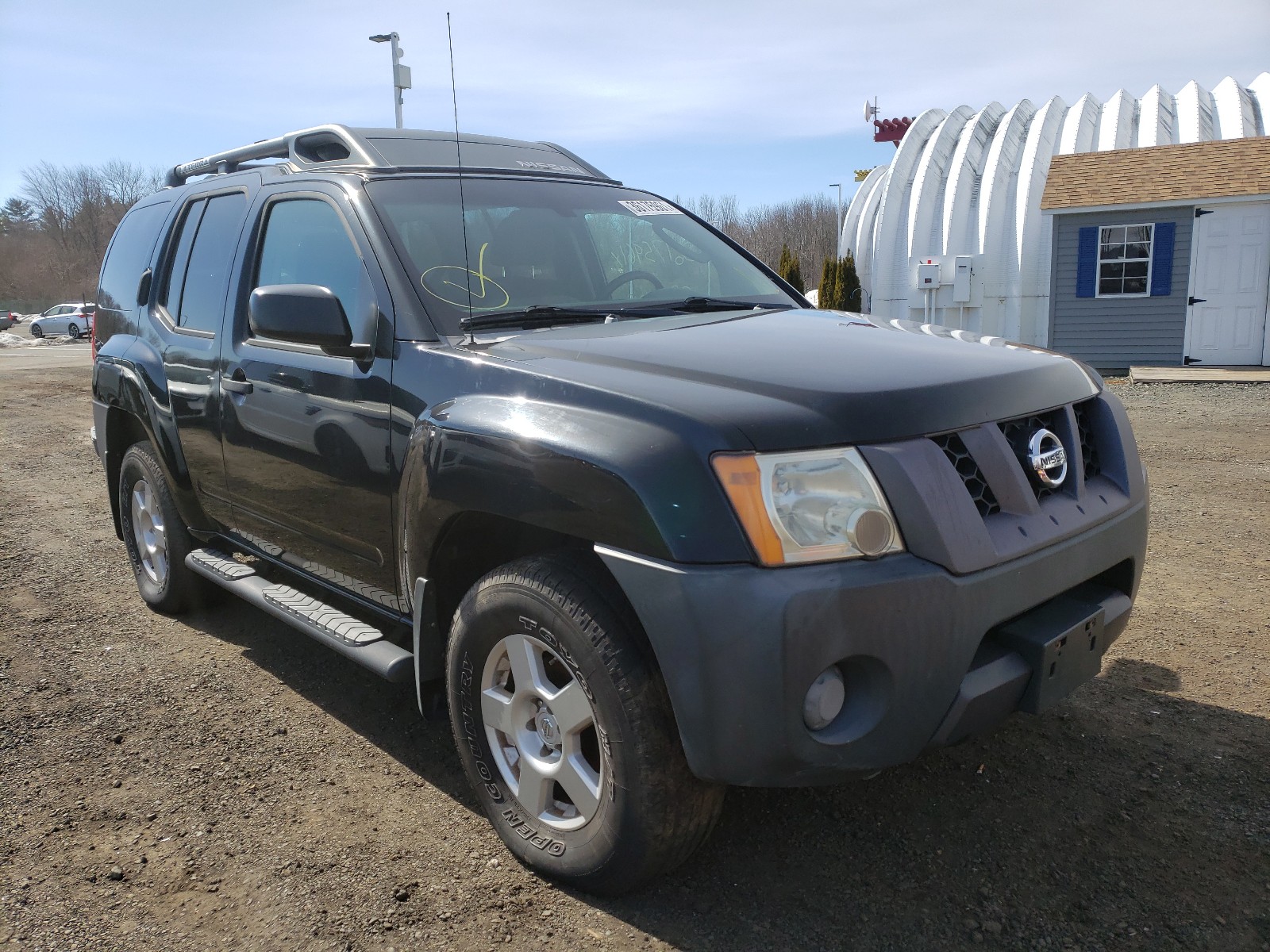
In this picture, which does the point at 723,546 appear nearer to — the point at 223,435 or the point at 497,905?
the point at 497,905

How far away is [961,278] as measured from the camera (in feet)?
61.5

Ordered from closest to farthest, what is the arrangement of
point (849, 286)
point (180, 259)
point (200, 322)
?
point (200, 322)
point (180, 259)
point (849, 286)

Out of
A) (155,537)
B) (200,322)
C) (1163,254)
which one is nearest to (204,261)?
(200,322)

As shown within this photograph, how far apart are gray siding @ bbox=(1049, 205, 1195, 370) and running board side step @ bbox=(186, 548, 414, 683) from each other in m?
15.6

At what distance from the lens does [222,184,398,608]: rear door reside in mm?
2953

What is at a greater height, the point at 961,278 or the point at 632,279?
the point at 961,278

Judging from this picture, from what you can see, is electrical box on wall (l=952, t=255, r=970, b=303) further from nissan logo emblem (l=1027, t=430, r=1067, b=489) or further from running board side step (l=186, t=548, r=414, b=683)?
nissan logo emblem (l=1027, t=430, r=1067, b=489)

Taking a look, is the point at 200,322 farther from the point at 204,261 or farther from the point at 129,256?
the point at 129,256

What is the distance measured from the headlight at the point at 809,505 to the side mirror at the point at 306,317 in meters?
1.43

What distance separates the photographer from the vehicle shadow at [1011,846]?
2.30 m

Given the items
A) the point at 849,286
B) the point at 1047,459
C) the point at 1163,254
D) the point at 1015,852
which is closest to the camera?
the point at 1047,459

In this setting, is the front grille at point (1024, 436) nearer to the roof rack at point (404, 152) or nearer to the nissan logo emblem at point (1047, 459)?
the nissan logo emblem at point (1047, 459)

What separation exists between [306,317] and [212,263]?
145 cm

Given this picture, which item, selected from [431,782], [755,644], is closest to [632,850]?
[755,644]
